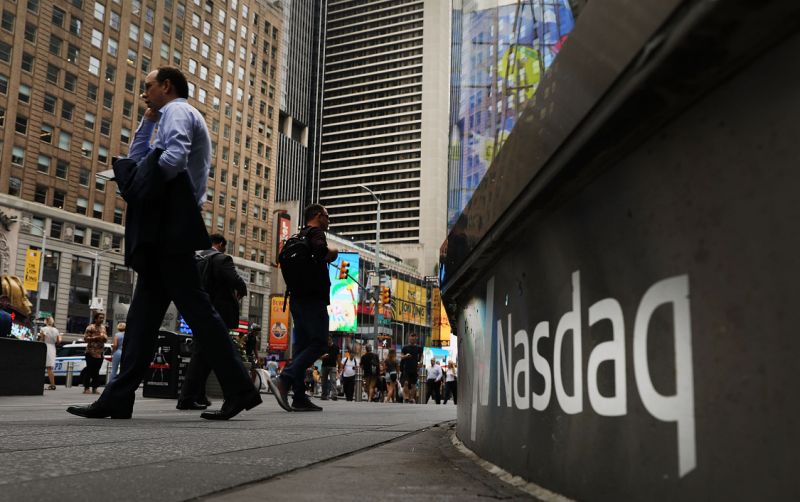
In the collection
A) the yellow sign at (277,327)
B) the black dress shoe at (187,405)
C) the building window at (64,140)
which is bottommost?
the black dress shoe at (187,405)

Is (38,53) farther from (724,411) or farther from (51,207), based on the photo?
(724,411)

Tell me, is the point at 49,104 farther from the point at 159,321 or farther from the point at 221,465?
the point at 221,465

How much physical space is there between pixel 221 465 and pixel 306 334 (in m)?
4.20

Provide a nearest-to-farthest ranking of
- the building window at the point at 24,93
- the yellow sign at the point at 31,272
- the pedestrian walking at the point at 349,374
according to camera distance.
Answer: the pedestrian walking at the point at 349,374 → the yellow sign at the point at 31,272 → the building window at the point at 24,93

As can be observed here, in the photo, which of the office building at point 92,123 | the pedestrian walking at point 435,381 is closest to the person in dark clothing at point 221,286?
the pedestrian walking at point 435,381

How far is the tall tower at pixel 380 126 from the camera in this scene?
15012cm

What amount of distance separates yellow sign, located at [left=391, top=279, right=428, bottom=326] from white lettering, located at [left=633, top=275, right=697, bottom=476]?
314ft

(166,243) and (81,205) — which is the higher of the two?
(81,205)

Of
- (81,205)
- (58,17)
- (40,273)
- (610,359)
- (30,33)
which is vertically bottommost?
(610,359)

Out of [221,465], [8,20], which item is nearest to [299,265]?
[221,465]

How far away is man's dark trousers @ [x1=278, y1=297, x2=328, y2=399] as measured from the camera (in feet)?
20.9

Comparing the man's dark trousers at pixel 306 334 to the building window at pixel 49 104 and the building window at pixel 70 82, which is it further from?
the building window at pixel 70 82

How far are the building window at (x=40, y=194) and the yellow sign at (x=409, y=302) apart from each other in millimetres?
50232

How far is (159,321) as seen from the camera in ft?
14.7
